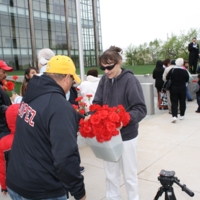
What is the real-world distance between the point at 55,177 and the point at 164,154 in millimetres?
3590

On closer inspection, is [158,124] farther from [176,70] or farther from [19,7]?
[19,7]

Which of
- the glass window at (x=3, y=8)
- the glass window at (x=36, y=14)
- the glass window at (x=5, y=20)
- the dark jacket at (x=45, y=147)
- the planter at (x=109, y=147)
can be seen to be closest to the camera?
the dark jacket at (x=45, y=147)

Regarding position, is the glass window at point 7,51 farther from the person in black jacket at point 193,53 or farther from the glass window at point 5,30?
the person in black jacket at point 193,53

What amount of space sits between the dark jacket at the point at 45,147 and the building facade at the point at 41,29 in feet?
99.1

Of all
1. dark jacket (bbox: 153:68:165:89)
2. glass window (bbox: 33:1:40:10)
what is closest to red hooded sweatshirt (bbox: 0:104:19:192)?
dark jacket (bbox: 153:68:165:89)

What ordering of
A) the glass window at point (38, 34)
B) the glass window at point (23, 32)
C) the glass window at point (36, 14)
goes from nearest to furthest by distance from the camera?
the glass window at point (23, 32), the glass window at point (36, 14), the glass window at point (38, 34)

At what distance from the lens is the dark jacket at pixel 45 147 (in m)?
1.52

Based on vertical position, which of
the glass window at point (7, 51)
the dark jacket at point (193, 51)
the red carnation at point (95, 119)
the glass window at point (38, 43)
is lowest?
the red carnation at point (95, 119)

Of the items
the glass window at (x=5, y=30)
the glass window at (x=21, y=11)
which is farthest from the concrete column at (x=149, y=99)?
the glass window at (x=21, y=11)

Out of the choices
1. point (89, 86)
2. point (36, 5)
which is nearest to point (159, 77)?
point (89, 86)

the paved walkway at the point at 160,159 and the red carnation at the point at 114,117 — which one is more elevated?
the red carnation at the point at 114,117

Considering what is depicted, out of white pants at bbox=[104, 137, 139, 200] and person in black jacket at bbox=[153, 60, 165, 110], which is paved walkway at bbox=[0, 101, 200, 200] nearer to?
white pants at bbox=[104, 137, 139, 200]

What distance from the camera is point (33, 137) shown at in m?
1.62

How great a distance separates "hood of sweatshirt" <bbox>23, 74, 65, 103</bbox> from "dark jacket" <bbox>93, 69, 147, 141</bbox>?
3.46 feet
